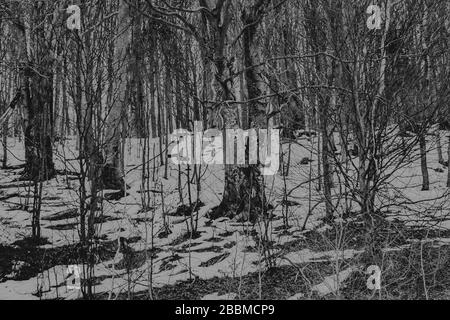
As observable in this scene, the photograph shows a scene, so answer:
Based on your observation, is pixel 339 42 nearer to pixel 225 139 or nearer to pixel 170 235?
pixel 225 139

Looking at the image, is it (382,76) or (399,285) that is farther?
(382,76)

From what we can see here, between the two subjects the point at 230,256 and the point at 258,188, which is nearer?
the point at 230,256

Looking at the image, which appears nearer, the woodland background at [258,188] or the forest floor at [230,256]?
the woodland background at [258,188]

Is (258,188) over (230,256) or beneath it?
over

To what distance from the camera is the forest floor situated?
18.9 feet

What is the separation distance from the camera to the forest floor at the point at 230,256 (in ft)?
18.9

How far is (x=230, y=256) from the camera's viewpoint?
7.68 meters

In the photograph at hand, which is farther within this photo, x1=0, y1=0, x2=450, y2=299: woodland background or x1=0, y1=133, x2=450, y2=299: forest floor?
x1=0, y1=133, x2=450, y2=299: forest floor

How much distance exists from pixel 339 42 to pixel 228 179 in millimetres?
3680
